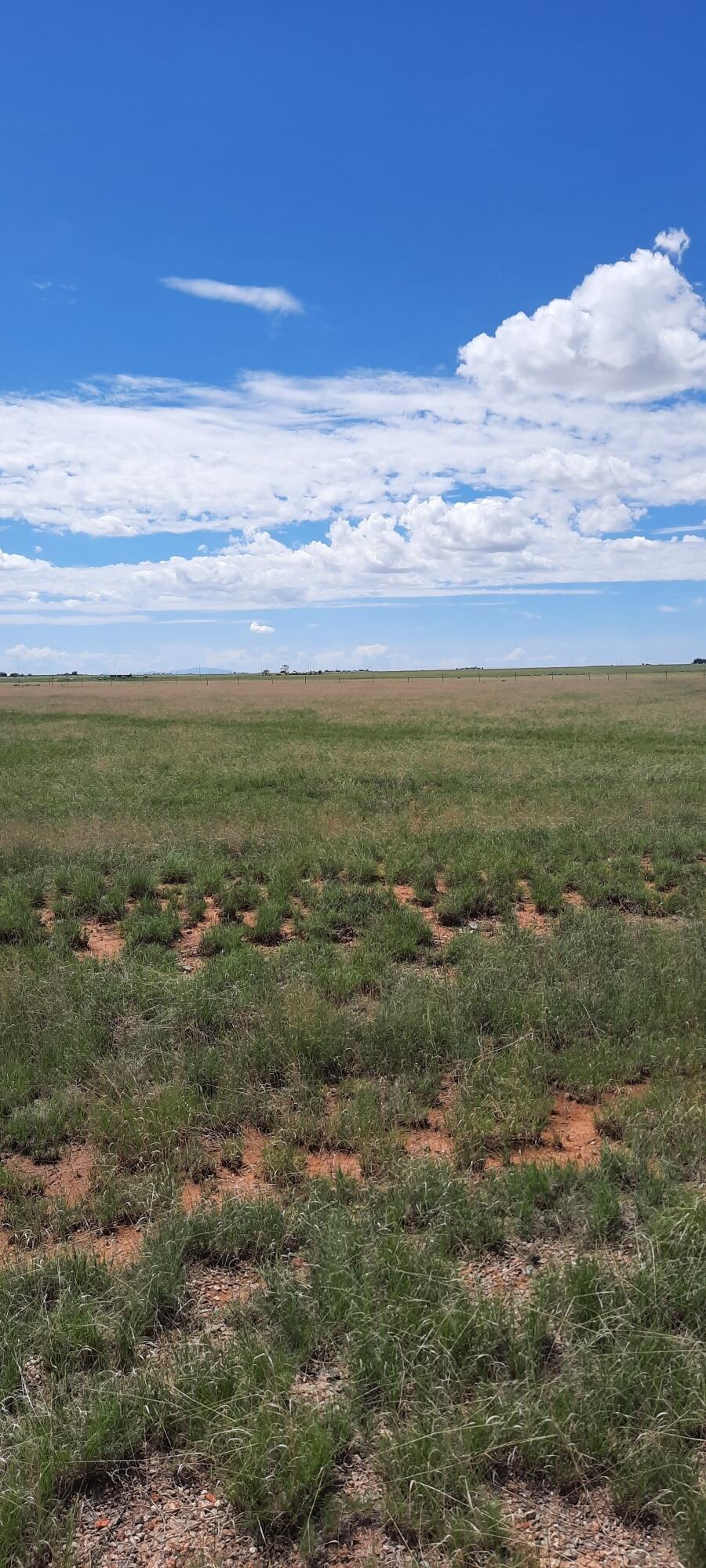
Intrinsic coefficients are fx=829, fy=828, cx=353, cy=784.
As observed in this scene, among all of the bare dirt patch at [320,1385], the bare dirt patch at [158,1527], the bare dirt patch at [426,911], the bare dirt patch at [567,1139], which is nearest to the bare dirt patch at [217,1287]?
the bare dirt patch at [320,1385]

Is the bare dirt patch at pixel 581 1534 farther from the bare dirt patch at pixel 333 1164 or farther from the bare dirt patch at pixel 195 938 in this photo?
the bare dirt patch at pixel 195 938

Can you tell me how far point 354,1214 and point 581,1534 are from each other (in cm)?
204

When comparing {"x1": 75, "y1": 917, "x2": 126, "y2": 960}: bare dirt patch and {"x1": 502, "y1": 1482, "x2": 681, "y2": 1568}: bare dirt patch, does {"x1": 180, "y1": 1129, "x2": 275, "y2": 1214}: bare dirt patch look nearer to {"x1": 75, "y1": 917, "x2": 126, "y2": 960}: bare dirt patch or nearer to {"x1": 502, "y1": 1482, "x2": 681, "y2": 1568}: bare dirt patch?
{"x1": 502, "y1": 1482, "x2": 681, "y2": 1568}: bare dirt patch

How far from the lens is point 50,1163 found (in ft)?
18.9

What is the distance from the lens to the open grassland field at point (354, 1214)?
10.5ft

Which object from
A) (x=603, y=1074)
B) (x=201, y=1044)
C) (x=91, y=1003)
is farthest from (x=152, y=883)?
(x=603, y=1074)

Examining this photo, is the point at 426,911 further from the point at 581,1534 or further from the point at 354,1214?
the point at 581,1534

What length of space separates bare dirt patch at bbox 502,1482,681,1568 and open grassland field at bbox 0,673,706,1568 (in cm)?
1

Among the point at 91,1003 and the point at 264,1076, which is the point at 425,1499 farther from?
the point at 91,1003

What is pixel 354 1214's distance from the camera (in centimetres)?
491

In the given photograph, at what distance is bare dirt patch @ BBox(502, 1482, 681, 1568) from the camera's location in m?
2.96

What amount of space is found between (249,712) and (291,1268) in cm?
5126

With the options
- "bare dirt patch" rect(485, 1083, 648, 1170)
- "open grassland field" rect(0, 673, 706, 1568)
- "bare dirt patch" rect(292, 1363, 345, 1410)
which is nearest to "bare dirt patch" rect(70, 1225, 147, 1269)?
"open grassland field" rect(0, 673, 706, 1568)

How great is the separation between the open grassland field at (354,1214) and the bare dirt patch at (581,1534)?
10 millimetres
